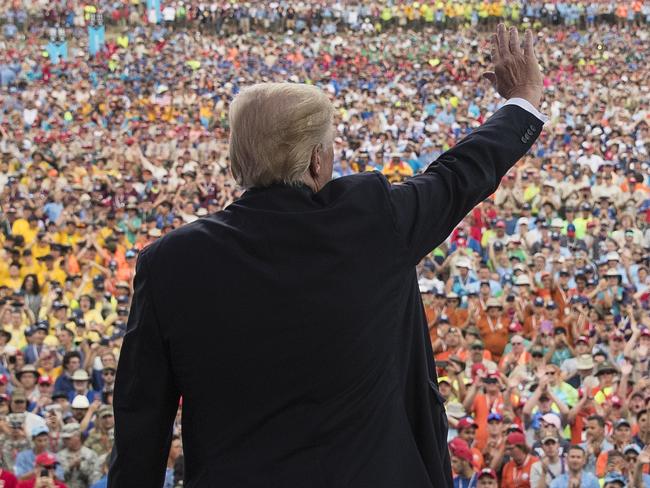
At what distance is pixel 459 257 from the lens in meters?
11.1

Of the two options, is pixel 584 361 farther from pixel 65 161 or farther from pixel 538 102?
pixel 65 161

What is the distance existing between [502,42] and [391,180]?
1206cm

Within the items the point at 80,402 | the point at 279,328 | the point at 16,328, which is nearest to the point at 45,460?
the point at 80,402

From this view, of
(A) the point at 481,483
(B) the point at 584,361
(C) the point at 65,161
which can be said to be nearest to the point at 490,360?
(B) the point at 584,361

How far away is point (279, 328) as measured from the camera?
1.56 m

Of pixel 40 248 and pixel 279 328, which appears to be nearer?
pixel 279 328

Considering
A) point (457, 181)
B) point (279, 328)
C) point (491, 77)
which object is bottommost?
point (279, 328)

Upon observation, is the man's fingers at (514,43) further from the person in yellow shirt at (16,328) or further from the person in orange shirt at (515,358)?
the person in yellow shirt at (16,328)

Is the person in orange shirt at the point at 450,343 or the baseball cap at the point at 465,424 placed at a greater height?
the baseball cap at the point at 465,424

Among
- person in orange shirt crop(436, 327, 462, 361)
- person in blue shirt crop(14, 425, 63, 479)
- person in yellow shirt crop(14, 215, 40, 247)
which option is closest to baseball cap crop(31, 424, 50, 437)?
person in blue shirt crop(14, 425, 63, 479)

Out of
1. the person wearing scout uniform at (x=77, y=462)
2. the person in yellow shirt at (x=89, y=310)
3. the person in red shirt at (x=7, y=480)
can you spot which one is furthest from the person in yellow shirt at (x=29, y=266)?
the person in red shirt at (x=7, y=480)

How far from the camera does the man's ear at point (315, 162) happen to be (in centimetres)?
162

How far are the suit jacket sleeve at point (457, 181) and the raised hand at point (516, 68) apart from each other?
55mm

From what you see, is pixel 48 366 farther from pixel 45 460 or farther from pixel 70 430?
pixel 45 460
